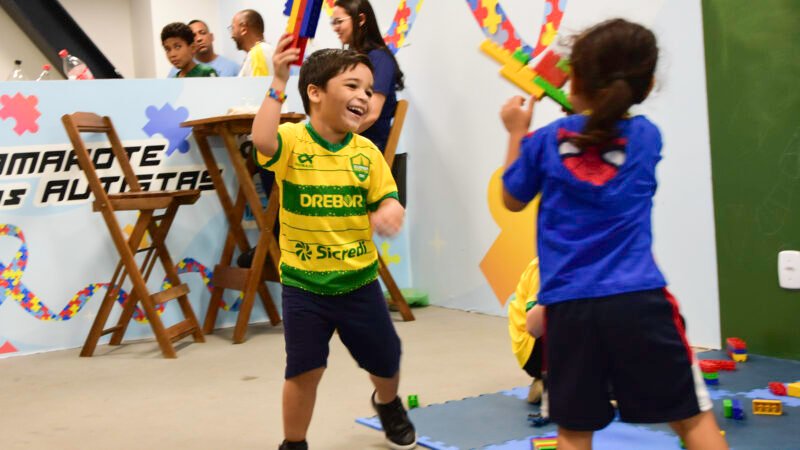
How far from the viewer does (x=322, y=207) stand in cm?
198

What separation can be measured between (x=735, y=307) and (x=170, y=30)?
9.91ft

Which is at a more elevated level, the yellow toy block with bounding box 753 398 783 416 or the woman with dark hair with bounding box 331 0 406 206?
the woman with dark hair with bounding box 331 0 406 206

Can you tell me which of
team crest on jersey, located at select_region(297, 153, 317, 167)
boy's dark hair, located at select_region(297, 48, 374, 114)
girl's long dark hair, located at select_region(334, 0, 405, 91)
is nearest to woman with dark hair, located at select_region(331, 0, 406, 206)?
girl's long dark hair, located at select_region(334, 0, 405, 91)

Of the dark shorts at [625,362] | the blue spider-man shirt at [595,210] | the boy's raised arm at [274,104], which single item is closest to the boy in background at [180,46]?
the boy's raised arm at [274,104]

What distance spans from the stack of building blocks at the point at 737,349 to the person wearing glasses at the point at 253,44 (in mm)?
2346

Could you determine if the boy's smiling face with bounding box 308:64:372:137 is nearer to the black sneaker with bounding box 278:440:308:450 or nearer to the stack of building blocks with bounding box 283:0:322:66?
the stack of building blocks with bounding box 283:0:322:66

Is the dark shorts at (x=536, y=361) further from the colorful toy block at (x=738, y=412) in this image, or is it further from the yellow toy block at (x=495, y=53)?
the yellow toy block at (x=495, y=53)

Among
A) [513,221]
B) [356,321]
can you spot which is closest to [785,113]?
[513,221]

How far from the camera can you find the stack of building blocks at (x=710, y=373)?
2541 mm

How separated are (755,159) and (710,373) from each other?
27.5 inches

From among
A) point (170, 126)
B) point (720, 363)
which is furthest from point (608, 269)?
point (170, 126)

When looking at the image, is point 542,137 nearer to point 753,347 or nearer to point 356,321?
point 356,321

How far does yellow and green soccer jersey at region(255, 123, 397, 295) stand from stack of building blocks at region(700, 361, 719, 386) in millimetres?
1086

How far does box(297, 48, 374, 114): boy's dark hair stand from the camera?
6.63ft
